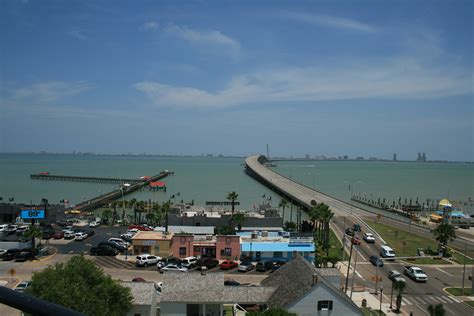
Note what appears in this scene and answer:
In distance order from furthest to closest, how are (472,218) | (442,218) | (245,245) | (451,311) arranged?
(472,218) < (442,218) < (245,245) < (451,311)

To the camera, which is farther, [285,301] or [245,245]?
[245,245]

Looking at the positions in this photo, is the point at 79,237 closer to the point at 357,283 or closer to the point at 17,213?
the point at 17,213

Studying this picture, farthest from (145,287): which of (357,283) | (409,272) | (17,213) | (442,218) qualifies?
(442,218)

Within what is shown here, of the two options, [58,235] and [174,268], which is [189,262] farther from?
[58,235]

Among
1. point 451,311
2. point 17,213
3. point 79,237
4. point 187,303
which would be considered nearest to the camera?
point 187,303

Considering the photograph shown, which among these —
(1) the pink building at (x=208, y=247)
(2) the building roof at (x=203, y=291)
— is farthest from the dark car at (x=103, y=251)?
(2) the building roof at (x=203, y=291)
